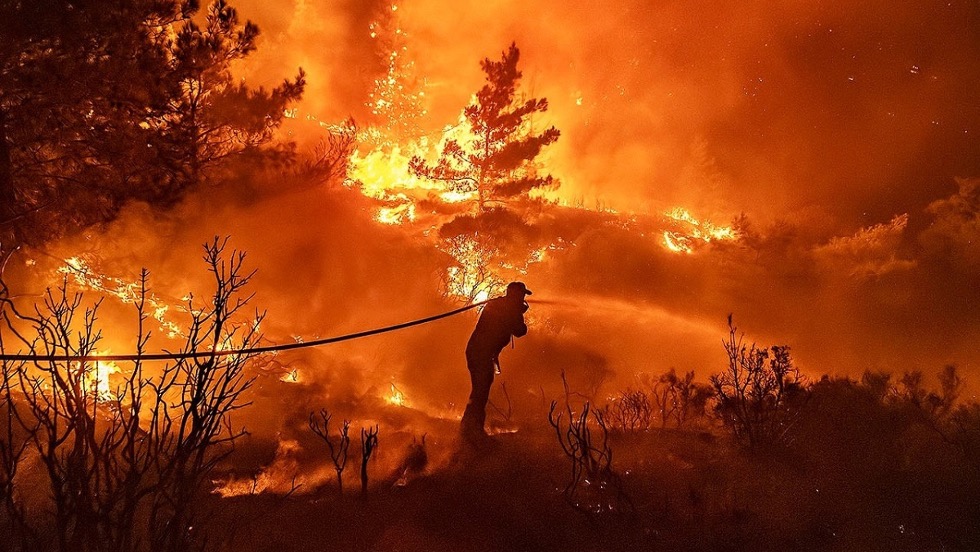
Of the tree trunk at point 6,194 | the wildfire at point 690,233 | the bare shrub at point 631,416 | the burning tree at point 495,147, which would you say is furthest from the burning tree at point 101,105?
the wildfire at point 690,233

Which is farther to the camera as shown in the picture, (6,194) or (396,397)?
(396,397)

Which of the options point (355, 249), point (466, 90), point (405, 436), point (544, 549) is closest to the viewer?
point (544, 549)

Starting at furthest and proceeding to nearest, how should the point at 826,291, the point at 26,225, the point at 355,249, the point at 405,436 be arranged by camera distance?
1. the point at 826,291
2. the point at 355,249
3. the point at 26,225
4. the point at 405,436

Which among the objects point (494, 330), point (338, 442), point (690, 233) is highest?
point (690, 233)

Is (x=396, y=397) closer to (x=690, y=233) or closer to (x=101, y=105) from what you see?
(x=101, y=105)

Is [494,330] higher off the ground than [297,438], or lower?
higher

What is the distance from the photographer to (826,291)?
81.0ft

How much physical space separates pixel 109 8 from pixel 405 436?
8840mm

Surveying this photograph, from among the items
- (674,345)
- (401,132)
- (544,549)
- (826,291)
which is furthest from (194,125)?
(826,291)

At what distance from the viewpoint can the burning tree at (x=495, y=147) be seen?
22200mm

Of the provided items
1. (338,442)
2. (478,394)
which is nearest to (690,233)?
(478,394)

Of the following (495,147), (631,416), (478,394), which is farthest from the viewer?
(495,147)

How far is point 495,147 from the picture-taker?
22500mm

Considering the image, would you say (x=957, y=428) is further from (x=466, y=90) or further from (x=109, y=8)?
(x=466, y=90)
